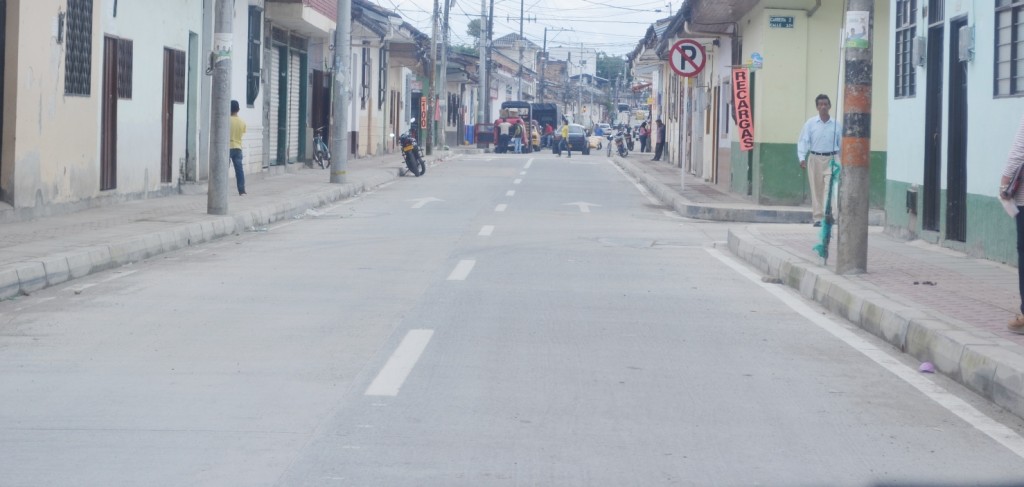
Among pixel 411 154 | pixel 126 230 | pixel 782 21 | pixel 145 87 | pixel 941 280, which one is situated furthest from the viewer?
pixel 411 154

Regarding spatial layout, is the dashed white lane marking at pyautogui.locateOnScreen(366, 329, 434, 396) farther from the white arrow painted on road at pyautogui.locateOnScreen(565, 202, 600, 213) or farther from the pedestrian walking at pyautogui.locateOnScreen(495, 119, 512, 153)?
the pedestrian walking at pyautogui.locateOnScreen(495, 119, 512, 153)

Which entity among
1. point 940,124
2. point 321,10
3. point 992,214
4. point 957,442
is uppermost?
point 321,10

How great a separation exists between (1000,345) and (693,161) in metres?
30.3

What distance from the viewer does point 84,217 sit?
56.8 feet

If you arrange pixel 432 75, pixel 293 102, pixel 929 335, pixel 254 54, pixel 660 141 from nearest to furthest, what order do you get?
pixel 929 335 → pixel 254 54 → pixel 293 102 → pixel 432 75 → pixel 660 141

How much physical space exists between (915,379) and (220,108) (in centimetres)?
1259

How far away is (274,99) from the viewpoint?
33.0 meters

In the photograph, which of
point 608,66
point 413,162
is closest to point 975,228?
point 413,162

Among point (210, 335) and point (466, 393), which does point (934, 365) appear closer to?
point (466, 393)

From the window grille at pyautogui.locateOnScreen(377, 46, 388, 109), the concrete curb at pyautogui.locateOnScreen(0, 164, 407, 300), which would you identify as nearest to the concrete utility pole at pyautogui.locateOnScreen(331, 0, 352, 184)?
the concrete curb at pyautogui.locateOnScreen(0, 164, 407, 300)

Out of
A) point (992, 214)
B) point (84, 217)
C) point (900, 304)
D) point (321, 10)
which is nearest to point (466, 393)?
point (900, 304)

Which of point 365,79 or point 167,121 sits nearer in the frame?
point 167,121

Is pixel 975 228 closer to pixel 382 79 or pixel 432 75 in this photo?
pixel 432 75

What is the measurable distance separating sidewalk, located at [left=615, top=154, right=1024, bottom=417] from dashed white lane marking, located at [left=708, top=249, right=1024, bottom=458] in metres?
0.19
